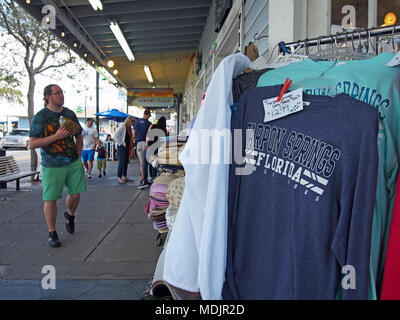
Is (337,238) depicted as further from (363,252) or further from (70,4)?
(70,4)

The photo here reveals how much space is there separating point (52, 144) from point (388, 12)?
3268 mm

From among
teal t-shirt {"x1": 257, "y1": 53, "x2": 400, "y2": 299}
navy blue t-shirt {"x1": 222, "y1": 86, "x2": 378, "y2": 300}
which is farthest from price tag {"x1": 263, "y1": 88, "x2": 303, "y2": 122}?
teal t-shirt {"x1": 257, "y1": 53, "x2": 400, "y2": 299}

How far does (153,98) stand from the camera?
50.7 ft

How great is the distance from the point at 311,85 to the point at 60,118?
2.88m

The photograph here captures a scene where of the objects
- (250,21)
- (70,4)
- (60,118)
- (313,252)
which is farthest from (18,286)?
(70,4)

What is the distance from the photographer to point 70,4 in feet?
19.4

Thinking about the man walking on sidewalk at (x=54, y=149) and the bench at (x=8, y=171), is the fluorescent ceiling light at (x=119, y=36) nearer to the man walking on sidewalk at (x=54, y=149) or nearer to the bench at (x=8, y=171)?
the bench at (x=8, y=171)

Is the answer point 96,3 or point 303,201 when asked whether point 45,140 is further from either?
point 96,3

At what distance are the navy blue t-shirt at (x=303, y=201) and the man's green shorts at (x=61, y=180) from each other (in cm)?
254

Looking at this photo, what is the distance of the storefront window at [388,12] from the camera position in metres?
2.01

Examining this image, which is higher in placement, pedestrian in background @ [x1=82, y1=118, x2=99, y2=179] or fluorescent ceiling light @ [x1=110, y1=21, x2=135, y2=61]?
fluorescent ceiling light @ [x1=110, y1=21, x2=135, y2=61]

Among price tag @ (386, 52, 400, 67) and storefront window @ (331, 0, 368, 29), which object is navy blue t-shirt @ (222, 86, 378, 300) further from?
storefront window @ (331, 0, 368, 29)

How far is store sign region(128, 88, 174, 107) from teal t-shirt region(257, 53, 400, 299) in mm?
14397

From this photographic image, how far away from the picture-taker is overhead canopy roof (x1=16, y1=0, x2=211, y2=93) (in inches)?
244
